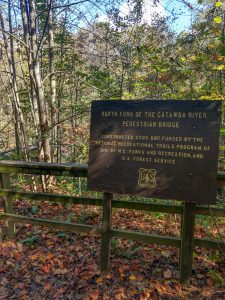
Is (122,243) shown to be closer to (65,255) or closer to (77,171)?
(65,255)

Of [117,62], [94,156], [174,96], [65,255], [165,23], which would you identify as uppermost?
[165,23]

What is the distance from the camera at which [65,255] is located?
13.4 feet

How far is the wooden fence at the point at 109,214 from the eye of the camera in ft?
10.6

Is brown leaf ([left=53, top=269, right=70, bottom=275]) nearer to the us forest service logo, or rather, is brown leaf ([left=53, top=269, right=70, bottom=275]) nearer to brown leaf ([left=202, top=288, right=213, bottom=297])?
the us forest service logo

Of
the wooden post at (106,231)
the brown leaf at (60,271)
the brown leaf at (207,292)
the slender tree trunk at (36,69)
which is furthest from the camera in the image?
the slender tree trunk at (36,69)

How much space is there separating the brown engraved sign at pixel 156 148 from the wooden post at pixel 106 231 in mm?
176

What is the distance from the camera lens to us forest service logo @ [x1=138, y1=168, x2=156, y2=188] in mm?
3201

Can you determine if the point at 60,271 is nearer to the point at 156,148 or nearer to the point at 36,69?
the point at 156,148

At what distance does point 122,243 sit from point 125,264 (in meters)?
0.54

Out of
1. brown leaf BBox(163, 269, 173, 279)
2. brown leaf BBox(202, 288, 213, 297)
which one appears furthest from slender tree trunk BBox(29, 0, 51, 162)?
brown leaf BBox(202, 288, 213, 297)

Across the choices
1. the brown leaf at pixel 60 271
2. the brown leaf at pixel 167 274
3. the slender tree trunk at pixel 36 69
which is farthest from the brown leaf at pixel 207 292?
the slender tree trunk at pixel 36 69

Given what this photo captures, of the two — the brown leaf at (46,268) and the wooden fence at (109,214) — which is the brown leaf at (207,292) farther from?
the brown leaf at (46,268)

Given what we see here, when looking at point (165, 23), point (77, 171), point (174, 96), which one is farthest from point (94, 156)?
point (165, 23)

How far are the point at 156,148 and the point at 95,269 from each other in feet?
6.16
